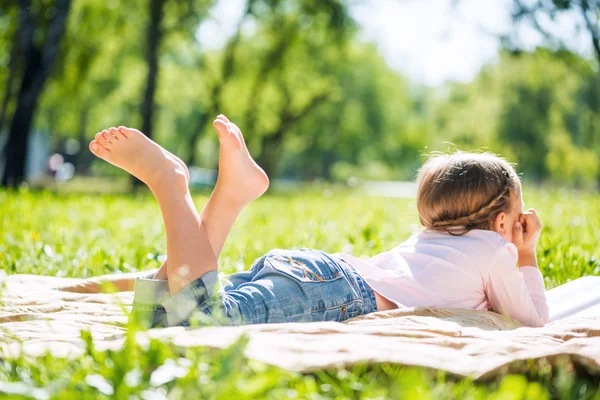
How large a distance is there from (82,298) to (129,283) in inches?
12.9

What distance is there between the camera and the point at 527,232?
9.81 ft

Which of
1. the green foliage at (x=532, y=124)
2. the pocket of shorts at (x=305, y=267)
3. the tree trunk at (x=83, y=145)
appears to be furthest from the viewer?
the green foliage at (x=532, y=124)

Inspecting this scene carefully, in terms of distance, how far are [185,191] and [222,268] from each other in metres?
1.60

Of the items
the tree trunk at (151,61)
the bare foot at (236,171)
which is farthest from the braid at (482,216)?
the tree trunk at (151,61)

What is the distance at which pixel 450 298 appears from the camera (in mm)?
2875

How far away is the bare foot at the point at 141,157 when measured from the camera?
271 centimetres

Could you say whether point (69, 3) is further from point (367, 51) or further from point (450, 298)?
point (367, 51)

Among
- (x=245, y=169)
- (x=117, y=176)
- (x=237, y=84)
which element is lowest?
(x=117, y=176)

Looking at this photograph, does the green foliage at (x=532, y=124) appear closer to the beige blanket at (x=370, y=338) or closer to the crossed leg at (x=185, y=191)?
the crossed leg at (x=185, y=191)

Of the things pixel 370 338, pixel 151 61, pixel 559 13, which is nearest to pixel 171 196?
pixel 370 338

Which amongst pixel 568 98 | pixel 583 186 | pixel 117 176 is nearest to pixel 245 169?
pixel 568 98

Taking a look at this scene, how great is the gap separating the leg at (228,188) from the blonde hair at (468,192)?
779 mm

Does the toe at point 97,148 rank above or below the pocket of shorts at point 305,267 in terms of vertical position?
above

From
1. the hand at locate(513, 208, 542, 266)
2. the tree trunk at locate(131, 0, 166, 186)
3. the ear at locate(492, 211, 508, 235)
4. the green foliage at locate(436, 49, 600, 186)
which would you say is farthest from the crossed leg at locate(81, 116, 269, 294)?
the green foliage at locate(436, 49, 600, 186)
